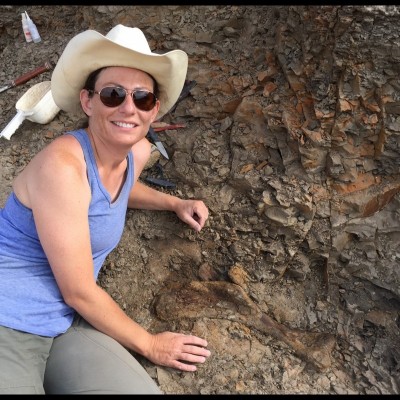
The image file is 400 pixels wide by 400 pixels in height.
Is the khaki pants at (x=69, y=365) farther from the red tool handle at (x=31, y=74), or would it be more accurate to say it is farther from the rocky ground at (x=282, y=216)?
the red tool handle at (x=31, y=74)

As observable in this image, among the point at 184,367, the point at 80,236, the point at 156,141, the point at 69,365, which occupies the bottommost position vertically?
the point at 184,367

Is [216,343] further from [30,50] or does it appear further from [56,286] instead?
[30,50]

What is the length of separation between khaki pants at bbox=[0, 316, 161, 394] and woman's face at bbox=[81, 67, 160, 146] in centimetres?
93

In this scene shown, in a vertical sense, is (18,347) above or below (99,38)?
below

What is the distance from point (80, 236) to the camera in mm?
1986

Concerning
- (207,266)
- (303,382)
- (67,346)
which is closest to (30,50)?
(207,266)

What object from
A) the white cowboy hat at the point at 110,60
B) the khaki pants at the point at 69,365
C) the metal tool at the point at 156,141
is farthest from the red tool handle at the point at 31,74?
the khaki pants at the point at 69,365

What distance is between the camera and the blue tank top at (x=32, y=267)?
2.05 metres

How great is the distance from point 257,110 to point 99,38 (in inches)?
45.4

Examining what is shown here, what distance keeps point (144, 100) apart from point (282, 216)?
1060 mm

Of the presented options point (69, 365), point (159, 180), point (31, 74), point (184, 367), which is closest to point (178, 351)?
point (184, 367)

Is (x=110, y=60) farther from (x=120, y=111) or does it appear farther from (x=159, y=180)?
(x=159, y=180)

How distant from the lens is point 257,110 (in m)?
2.81

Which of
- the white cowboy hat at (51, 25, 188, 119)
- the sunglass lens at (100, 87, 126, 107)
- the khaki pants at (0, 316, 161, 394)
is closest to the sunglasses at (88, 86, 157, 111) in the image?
the sunglass lens at (100, 87, 126, 107)
